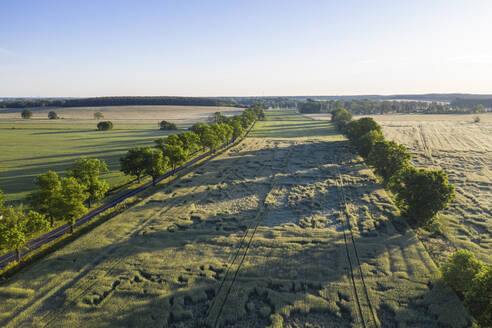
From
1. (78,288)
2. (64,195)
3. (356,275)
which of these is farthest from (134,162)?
(356,275)

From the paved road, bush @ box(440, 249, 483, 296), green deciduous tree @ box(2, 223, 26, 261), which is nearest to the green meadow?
the paved road

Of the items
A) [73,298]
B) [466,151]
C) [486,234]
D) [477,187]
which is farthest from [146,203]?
[466,151]

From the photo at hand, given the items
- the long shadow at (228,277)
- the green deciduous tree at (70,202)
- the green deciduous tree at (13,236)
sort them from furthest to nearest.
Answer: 1. the green deciduous tree at (70,202)
2. the green deciduous tree at (13,236)
3. the long shadow at (228,277)

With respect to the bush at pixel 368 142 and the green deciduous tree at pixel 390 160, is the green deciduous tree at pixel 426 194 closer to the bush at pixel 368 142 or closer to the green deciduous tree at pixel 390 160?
the green deciduous tree at pixel 390 160

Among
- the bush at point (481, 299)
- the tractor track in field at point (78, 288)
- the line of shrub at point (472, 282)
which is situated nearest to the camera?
the bush at point (481, 299)

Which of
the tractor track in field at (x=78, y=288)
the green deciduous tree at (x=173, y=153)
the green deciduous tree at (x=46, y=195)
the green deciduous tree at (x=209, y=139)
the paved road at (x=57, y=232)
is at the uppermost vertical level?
the green deciduous tree at (x=209, y=139)

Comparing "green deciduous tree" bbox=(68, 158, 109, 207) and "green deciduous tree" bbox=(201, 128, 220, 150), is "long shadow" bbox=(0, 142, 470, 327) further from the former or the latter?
"green deciduous tree" bbox=(201, 128, 220, 150)

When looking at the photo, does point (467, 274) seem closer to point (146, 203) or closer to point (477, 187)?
point (477, 187)

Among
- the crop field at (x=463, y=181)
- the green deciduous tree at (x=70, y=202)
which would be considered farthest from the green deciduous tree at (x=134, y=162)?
the crop field at (x=463, y=181)
